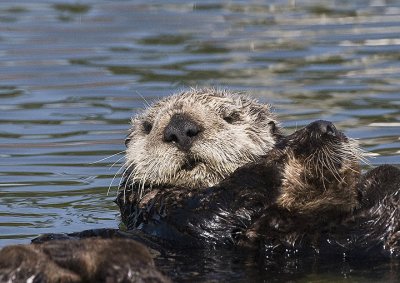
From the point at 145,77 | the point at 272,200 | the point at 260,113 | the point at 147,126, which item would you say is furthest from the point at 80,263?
the point at 145,77

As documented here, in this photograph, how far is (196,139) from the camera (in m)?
7.88

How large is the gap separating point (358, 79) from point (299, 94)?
935 mm

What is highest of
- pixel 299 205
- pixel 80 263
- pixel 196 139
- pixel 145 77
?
pixel 196 139

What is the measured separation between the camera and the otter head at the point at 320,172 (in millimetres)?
7266

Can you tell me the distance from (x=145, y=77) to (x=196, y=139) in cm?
655

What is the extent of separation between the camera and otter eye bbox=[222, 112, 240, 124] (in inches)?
334

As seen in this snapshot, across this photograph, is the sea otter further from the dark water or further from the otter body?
the dark water

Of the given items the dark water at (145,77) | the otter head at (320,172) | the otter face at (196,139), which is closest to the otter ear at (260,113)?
the otter face at (196,139)

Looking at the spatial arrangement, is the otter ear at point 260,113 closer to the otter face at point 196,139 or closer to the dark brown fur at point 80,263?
the otter face at point 196,139

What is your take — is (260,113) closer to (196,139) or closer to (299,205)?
(196,139)

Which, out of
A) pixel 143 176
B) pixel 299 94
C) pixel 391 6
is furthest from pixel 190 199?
pixel 391 6

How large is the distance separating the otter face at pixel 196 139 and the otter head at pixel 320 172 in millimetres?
623

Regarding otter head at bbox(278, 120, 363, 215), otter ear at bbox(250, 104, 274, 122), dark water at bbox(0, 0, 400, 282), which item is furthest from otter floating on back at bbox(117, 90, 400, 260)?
otter ear at bbox(250, 104, 274, 122)

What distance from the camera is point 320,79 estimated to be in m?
14.1
